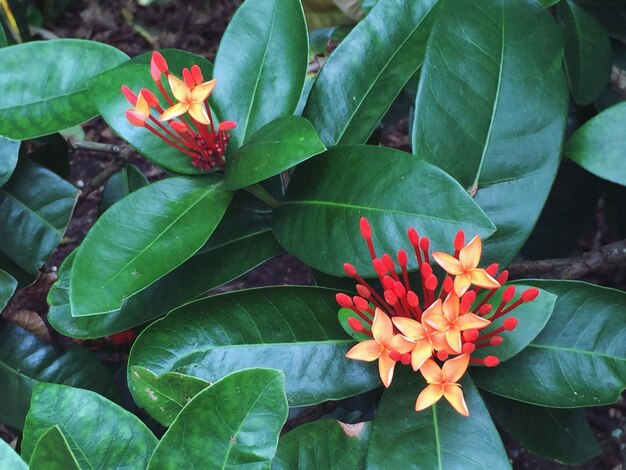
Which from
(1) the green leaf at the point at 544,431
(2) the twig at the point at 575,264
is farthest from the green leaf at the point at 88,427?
(2) the twig at the point at 575,264

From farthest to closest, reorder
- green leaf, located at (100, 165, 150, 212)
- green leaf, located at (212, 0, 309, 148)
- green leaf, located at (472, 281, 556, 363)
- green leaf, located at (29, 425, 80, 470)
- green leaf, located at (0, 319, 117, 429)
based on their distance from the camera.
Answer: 1. green leaf, located at (100, 165, 150, 212)
2. green leaf, located at (0, 319, 117, 429)
3. green leaf, located at (212, 0, 309, 148)
4. green leaf, located at (472, 281, 556, 363)
5. green leaf, located at (29, 425, 80, 470)

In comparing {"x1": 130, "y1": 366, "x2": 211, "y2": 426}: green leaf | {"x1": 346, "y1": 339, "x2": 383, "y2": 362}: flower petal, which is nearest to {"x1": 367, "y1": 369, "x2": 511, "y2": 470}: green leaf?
{"x1": 346, "y1": 339, "x2": 383, "y2": 362}: flower petal

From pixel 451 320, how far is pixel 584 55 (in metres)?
0.79

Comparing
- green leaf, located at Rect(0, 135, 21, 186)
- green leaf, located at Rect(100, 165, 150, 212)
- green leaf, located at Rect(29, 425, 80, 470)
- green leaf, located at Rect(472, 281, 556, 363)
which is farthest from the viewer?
green leaf, located at Rect(100, 165, 150, 212)

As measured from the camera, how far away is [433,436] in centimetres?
102

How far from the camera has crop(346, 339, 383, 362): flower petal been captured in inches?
36.9

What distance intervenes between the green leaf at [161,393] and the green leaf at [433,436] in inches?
10.6

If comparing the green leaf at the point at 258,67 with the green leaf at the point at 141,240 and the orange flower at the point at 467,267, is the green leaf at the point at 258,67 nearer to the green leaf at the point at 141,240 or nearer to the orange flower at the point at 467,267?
the green leaf at the point at 141,240

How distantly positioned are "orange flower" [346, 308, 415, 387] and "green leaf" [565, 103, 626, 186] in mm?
420

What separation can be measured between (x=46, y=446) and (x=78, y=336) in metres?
0.35

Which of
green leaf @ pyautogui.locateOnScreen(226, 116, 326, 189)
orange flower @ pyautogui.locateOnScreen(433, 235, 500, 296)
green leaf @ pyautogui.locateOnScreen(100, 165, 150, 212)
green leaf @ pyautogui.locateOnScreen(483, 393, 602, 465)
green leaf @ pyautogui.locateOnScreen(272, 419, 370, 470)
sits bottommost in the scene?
green leaf @ pyautogui.locateOnScreen(483, 393, 602, 465)

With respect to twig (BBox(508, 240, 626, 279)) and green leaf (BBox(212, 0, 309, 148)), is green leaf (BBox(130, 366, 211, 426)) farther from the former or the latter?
twig (BBox(508, 240, 626, 279))

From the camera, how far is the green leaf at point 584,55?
1.42m

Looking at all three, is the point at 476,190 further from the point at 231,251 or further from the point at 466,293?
the point at 231,251
